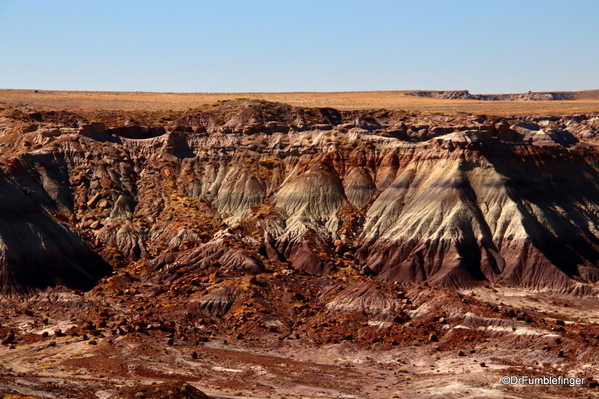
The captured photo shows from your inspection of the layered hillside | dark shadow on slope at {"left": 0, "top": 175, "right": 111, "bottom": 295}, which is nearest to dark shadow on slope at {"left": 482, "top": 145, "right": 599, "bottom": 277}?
the layered hillside

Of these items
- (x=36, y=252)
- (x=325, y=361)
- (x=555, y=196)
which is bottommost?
(x=325, y=361)

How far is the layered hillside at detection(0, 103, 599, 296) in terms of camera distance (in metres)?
75.2

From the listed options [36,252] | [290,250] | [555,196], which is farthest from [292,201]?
[555,196]

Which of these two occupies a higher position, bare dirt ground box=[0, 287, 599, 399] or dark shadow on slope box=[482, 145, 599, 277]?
dark shadow on slope box=[482, 145, 599, 277]

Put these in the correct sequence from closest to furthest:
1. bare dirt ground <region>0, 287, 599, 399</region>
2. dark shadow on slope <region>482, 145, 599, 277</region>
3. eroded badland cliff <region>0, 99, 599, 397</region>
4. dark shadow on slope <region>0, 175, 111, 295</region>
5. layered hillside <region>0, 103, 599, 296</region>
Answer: bare dirt ground <region>0, 287, 599, 399</region>
eroded badland cliff <region>0, 99, 599, 397</region>
dark shadow on slope <region>0, 175, 111, 295</region>
layered hillside <region>0, 103, 599, 296</region>
dark shadow on slope <region>482, 145, 599, 277</region>

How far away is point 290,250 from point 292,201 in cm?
817

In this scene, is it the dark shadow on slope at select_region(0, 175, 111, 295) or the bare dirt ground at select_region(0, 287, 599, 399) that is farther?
the dark shadow on slope at select_region(0, 175, 111, 295)

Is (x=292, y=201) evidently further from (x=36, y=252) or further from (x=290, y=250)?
(x=36, y=252)

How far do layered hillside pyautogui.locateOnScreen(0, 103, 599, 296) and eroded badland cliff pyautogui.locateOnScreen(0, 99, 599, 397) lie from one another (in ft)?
0.76

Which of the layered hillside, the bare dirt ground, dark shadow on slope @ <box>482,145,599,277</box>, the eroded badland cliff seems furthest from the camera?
dark shadow on slope @ <box>482,145,599,277</box>

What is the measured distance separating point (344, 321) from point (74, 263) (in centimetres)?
2893

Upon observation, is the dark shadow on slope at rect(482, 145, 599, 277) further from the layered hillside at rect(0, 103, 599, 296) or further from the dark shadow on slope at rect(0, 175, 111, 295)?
the dark shadow on slope at rect(0, 175, 111, 295)

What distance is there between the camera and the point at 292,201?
85.9 m

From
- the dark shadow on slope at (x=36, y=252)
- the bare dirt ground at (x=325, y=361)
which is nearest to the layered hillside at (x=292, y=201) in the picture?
the dark shadow on slope at (x=36, y=252)
